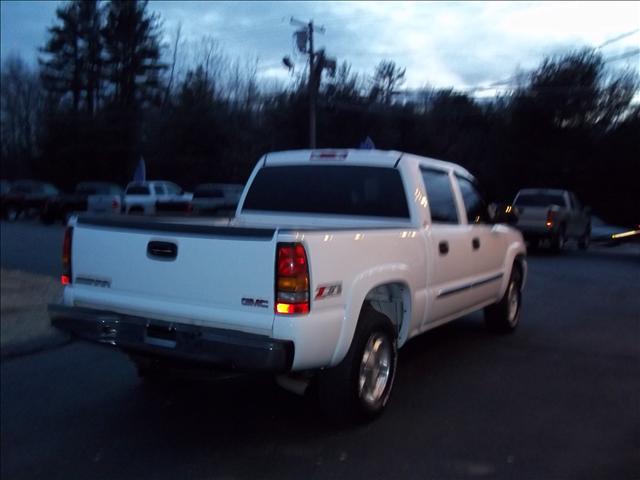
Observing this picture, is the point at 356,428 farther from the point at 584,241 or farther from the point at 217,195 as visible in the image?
the point at 217,195

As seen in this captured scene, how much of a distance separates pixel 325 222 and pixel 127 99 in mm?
46339

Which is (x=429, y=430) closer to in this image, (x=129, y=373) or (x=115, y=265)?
(x=115, y=265)

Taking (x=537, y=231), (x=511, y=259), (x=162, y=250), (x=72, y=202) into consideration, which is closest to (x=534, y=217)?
(x=537, y=231)

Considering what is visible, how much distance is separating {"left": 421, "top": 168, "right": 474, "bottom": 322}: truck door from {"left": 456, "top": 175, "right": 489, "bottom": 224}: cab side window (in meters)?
A: 0.30

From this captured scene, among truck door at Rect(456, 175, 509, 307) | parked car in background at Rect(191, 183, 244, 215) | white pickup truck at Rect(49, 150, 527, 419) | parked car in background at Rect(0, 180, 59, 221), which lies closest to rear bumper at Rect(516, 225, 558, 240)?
parked car in background at Rect(191, 183, 244, 215)

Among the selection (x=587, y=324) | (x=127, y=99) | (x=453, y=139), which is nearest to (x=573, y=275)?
(x=587, y=324)

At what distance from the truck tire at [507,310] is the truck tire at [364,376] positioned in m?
3.12

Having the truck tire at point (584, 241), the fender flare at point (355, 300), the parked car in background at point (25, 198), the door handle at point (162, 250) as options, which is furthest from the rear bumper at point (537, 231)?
the parked car in background at point (25, 198)

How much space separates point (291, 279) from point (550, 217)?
51.5 ft

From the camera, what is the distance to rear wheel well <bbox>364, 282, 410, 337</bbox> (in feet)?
18.7

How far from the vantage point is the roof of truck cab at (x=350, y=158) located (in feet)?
21.1

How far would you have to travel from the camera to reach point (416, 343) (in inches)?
315

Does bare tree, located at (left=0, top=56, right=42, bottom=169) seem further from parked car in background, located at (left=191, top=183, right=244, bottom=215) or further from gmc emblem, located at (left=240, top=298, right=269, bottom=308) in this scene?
gmc emblem, located at (left=240, top=298, right=269, bottom=308)

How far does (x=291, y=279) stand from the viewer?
172 inches
